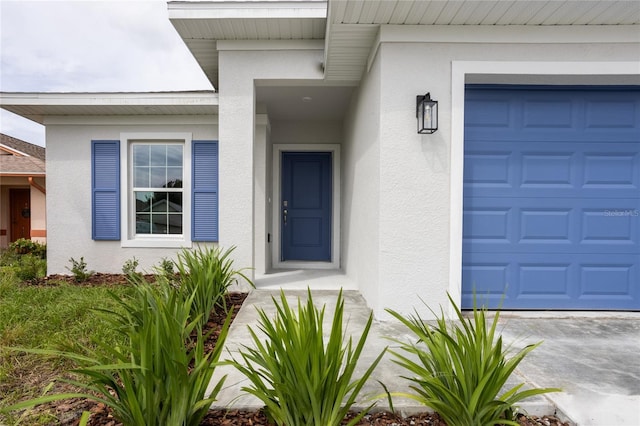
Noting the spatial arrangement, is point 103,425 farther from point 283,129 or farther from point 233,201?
point 283,129

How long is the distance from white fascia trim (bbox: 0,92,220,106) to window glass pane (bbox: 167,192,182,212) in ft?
5.04

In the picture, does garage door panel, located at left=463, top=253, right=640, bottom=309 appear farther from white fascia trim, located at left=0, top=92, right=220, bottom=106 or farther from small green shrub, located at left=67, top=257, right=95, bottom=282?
small green shrub, located at left=67, top=257, right=95, bottom=282

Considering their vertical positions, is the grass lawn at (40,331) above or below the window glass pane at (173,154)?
below

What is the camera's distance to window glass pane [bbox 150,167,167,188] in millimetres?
5926

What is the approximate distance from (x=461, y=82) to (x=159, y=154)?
16.3 feet

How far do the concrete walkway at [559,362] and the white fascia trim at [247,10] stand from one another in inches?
126

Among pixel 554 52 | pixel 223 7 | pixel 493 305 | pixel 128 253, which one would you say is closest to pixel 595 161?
pixel 554 52

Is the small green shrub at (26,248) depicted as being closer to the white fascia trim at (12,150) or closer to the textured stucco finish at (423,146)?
the white fascia trim at (12,150)

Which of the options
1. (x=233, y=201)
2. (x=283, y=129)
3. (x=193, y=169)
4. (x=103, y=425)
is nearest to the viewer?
(x=103, y=425)

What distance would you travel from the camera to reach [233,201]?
Result: 14.0 feet

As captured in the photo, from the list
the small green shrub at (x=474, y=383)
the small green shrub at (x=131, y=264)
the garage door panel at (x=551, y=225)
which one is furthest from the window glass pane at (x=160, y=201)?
the small green shrub at (x=474, y=383)

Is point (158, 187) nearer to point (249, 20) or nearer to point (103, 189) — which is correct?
point (103, 189)

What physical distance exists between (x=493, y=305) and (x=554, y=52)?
256 centimetres

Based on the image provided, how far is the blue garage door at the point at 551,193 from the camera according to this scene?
11.2ft
